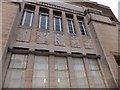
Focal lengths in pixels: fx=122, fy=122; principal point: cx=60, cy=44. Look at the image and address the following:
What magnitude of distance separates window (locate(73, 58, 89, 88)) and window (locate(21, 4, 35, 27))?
3.62 m

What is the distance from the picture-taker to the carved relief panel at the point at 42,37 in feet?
21.7

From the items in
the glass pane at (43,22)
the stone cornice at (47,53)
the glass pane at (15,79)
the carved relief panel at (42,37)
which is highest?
the glass pane at (43,22)

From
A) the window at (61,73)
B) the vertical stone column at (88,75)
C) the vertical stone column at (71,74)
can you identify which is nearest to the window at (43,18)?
the window at (61,73)

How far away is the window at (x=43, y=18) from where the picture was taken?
7.82m

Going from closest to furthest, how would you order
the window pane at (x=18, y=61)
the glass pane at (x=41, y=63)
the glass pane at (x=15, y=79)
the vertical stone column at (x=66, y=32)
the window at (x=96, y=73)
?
the glass pane at (x=15, y=79) → the window pane at (x=18, y=61) → the glass pane at (x=41, y=63) → the window at (x=96, y=73) → the vertical stone column at (x=66, y=32)

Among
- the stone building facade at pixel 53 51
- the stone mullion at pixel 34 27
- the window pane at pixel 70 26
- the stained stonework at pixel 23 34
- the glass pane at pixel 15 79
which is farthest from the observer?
the window pane at pixel 70 26

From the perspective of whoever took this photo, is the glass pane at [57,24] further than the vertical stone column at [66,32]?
Yes

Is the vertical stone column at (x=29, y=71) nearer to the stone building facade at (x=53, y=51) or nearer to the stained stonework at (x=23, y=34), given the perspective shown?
the stone building facade at (x=53, y=51)

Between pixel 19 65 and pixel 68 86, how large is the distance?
2.39m

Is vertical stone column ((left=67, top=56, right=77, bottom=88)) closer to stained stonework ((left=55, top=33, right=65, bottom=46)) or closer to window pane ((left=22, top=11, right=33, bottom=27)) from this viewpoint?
stained stonework ((left=55, top=33, right=65, bottom=46))

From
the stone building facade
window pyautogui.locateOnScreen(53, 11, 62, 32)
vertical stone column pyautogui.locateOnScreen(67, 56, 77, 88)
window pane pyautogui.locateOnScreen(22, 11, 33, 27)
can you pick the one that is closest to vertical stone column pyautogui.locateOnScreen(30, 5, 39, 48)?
the stone building facade

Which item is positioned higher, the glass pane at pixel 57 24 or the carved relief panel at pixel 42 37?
the glass pane at pixel 57 24

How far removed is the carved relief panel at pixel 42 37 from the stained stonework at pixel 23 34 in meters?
0.52

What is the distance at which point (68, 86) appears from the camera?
17.8 feet
